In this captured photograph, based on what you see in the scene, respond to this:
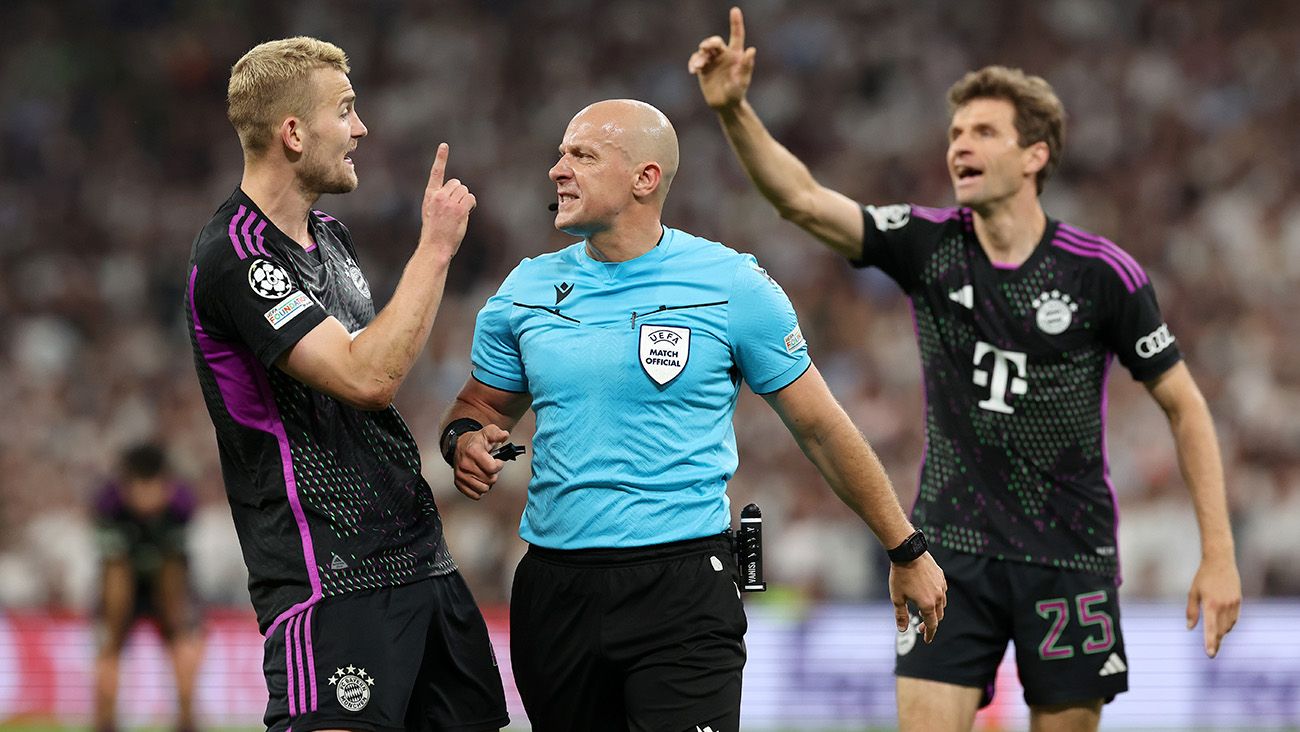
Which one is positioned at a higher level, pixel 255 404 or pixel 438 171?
pixel 438 171

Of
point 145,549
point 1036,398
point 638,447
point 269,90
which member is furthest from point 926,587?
point 145,549

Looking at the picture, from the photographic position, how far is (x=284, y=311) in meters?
4.51

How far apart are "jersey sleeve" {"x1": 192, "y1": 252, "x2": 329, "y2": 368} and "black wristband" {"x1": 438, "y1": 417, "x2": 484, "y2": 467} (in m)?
0.62

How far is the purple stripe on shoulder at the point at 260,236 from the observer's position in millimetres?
4641

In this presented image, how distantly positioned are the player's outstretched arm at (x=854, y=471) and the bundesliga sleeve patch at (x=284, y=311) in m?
1.40

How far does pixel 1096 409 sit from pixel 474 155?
11903mm

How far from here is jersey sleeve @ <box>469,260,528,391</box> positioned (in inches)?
202

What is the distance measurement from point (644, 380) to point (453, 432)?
619 mm

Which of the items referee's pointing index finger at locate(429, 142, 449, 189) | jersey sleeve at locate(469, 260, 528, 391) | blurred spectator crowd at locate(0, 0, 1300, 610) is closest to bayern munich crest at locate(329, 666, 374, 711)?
jersey sleeve at locate(469, 260, 528, 391)

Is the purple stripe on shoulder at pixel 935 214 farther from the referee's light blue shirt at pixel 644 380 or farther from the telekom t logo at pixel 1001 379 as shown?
the referee's light blue shirt at pixel 644 380

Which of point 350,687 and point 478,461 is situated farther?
point 478,461

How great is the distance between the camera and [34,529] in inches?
552

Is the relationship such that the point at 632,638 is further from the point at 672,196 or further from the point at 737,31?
the point at 672,196

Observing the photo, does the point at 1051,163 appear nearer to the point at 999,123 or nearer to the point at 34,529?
the point at 999,123
